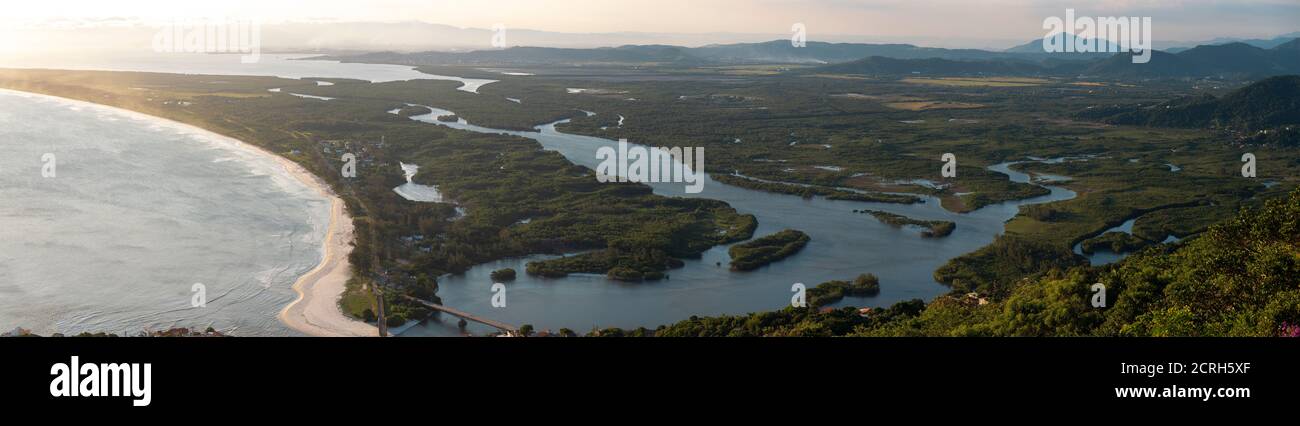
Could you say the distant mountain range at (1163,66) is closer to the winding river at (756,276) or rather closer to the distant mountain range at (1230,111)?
the distant mountain range at (1230,111)

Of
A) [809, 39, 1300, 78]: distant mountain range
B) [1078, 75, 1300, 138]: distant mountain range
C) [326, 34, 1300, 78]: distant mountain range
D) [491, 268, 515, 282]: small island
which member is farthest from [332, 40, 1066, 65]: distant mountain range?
[491, 268, 515, 282]: small island

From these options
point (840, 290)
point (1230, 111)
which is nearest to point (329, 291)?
point (840, 290)

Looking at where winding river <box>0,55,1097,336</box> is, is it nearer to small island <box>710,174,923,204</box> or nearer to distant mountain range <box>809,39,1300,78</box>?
small island <box>710,174,923,204</box>

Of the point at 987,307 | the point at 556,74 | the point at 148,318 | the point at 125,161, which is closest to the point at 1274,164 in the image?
the point at 987,307
